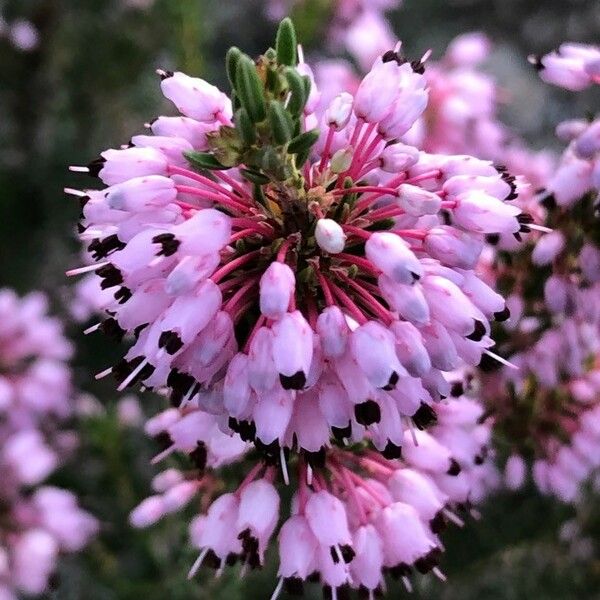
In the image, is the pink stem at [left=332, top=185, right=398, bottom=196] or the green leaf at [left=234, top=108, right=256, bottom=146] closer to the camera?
the green leaf at [left=234, top=108, right=256, bottom=146]

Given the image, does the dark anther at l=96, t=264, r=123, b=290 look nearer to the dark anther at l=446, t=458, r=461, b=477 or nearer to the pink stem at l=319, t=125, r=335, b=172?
the pink stem at l=319, t=125, r=335, b=172

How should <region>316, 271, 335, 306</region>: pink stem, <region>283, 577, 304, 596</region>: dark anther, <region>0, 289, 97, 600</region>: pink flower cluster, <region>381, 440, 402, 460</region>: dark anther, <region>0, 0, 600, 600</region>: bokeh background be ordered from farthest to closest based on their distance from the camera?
1. <region>0, 0, 600, 600</region>: bokeh background
2. <region>0, 289, 97, 600</region>: pink flower cluster
3. <region>283, 577, 304, 596</region>: dark anther
4. <region>381, 440, 402, 460</region>: dark anther
5. <region>316, 271, 335, 306</region>: pink stem

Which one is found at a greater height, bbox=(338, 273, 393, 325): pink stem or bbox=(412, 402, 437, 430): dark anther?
bbox=(338, 273, 393, 325): pink stem

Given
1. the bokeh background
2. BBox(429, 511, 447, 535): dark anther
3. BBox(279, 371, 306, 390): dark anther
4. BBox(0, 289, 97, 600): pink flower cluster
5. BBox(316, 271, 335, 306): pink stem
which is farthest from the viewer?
the bokeh background

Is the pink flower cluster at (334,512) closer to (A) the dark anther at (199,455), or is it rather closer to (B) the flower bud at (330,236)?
(A) the dark anther at (199,455)

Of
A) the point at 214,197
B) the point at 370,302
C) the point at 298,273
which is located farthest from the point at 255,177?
the point at 370,302

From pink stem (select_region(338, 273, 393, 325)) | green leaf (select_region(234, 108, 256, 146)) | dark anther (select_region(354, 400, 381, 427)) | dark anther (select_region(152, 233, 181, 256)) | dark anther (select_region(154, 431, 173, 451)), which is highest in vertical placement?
green leaf (select_region(234, 108, 256, 146))

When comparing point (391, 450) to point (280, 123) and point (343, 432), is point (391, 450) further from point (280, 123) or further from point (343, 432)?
point (280, 123)

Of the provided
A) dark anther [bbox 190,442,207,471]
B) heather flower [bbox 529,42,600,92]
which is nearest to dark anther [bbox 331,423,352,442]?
dark anther [bbox 190,442,207,471]
